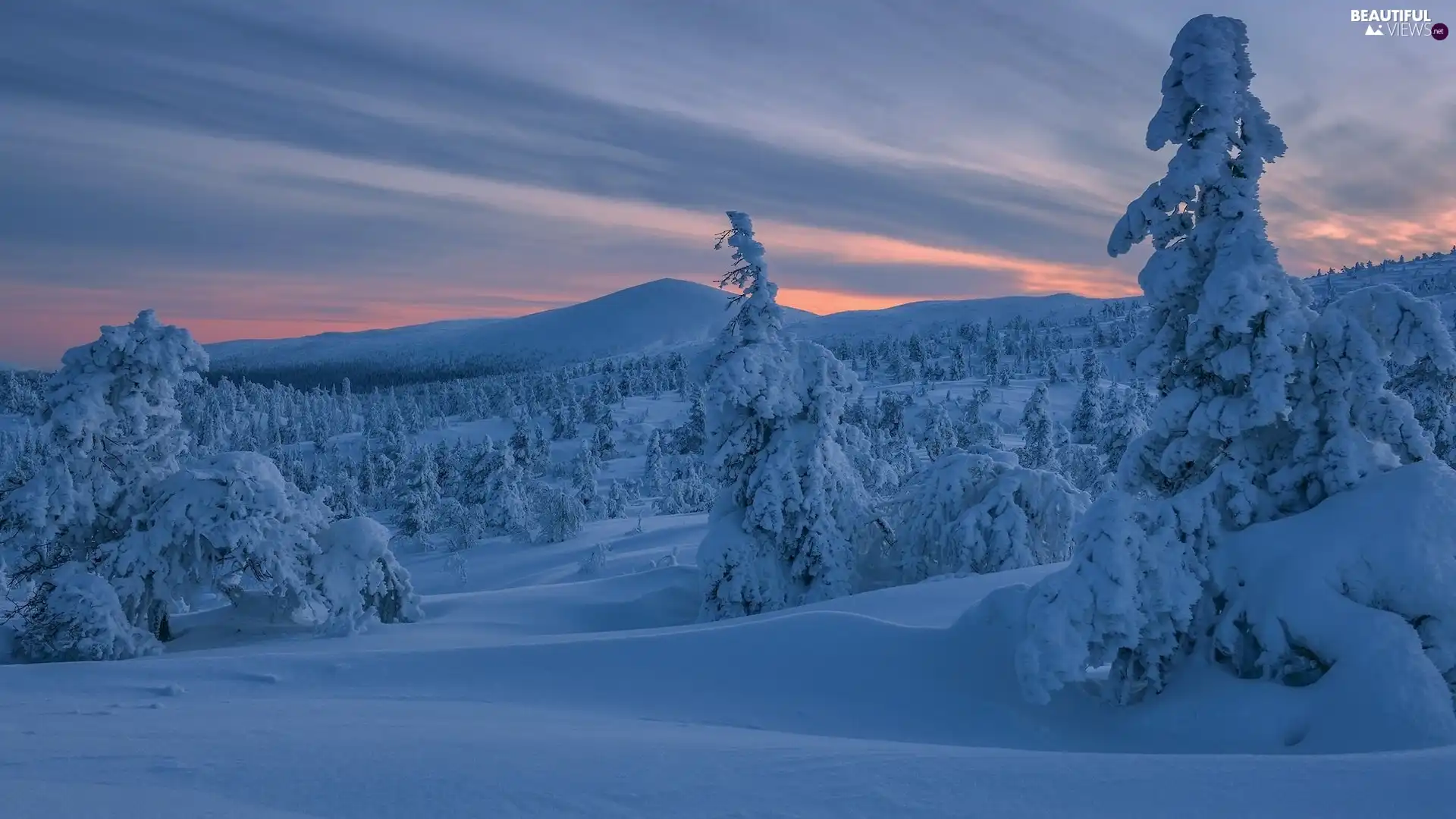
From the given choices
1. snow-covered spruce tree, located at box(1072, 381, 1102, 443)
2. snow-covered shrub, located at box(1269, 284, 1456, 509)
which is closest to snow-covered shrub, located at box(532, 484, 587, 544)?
snow-covered shrub, located at box(1269, 284, 1456, 509)

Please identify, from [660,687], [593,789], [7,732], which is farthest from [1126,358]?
[7,732]

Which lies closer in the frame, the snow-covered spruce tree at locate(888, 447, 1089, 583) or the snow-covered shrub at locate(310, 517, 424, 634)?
the snow-covered shrub at locate(310, 517, 424, 634)

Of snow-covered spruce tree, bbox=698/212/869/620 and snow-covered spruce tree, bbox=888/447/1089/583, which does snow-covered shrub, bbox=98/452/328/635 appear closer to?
snow-covered spruce tree, bbox=698/212/869/620

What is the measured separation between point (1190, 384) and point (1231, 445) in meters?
0.90

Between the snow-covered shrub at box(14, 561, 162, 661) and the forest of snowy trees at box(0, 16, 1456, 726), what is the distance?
0.16ft

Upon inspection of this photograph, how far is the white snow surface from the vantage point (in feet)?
16.6

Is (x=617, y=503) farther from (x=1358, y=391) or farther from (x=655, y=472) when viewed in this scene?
(x=1358, y=391)

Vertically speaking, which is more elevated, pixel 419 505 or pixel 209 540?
pixel 209 540

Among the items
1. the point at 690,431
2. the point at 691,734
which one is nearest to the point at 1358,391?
the point at 691,734

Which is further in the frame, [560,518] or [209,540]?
[560,518]

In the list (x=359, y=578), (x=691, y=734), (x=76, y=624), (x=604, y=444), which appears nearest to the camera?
(x=691, y=734)

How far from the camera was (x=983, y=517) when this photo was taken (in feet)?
70.5

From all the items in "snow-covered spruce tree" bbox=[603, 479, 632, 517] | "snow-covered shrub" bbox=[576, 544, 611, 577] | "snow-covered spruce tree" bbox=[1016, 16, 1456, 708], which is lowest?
"snow-covered spruce tree" bbox=[603, 479, 632, 517]

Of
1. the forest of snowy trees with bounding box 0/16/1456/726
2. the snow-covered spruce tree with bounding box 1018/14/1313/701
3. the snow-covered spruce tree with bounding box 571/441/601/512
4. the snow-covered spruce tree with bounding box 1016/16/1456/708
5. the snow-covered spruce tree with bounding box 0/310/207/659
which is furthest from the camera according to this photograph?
the snow-covered spruce tree with bounding box 571/441/601/512
